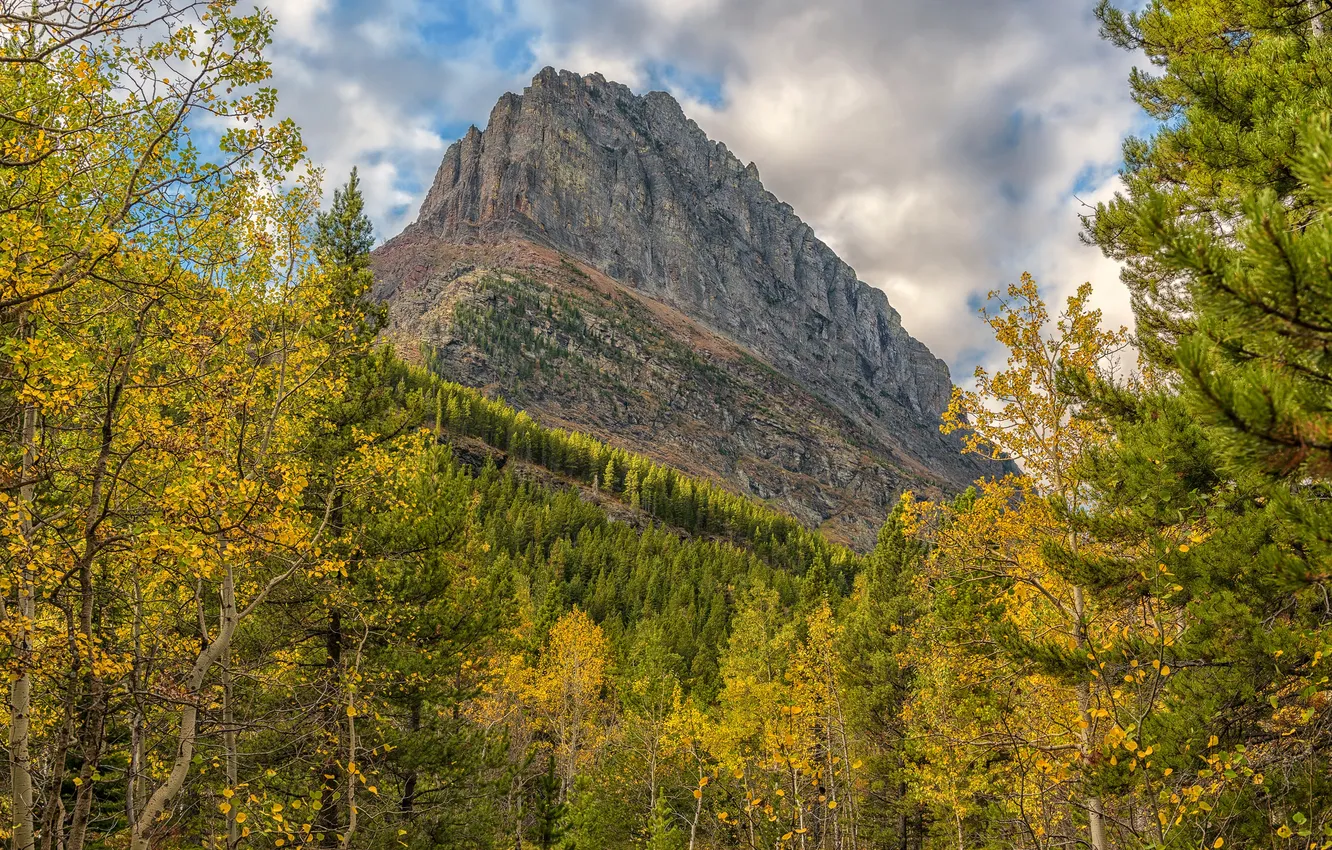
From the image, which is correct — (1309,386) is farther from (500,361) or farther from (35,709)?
(500,361)

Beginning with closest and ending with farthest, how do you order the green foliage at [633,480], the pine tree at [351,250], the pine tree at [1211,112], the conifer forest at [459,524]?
the conifer forest at [459,524] < the pine tree at [1211,112] < the pine tree at [351,250] < the green foliage at [633,480]

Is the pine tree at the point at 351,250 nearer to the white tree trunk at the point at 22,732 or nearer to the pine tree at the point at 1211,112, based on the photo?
the white tree trunk at the point at 22,732

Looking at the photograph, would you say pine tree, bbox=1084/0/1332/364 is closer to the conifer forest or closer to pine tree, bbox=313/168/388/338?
the conifer forest

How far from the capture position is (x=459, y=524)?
579 inches

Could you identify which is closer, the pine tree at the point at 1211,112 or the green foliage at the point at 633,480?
the pine tree at the point at 1211,112

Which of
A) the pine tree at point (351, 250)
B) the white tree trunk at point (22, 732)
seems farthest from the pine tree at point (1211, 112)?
the pine tree at point (351, 250)

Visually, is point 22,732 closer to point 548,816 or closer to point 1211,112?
point 548,816

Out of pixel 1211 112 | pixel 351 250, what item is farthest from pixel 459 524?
pixel 1211 112

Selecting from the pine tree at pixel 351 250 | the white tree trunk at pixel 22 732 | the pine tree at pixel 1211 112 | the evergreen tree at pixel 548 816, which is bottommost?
the evergreen tree at pixel 548 816

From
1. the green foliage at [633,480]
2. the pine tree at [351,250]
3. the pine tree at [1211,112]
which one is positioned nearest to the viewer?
the pine tree at [1211,112]

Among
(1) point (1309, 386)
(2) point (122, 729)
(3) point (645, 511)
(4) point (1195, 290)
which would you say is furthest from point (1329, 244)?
(3) point (645, 511)

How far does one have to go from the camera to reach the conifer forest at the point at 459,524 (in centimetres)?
460

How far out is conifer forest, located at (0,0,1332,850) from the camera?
181 inches

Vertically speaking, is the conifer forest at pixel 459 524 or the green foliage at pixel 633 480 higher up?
the green foliage at pixel 633 480
